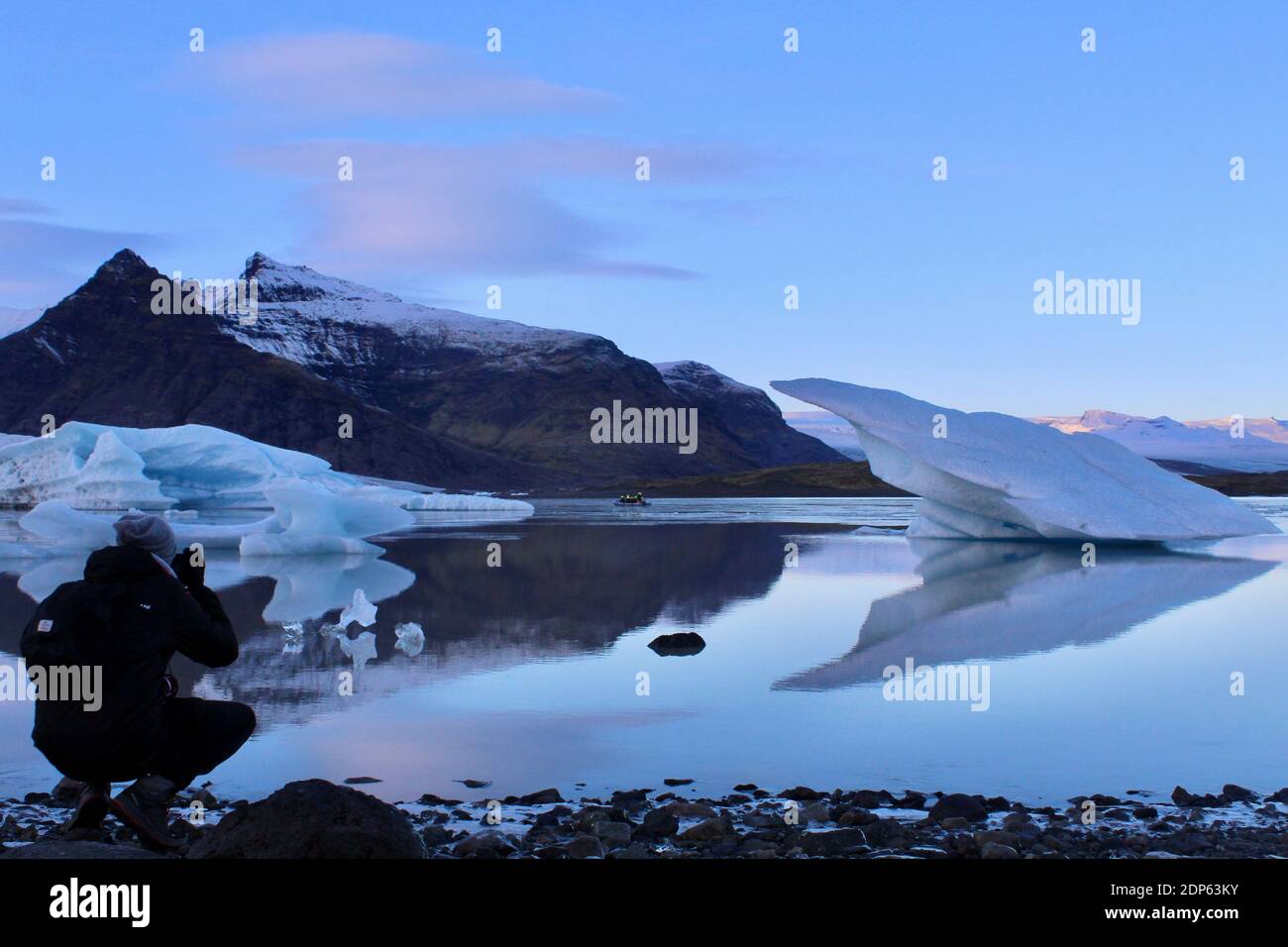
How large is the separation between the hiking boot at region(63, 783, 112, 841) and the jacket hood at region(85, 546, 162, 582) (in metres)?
0.76

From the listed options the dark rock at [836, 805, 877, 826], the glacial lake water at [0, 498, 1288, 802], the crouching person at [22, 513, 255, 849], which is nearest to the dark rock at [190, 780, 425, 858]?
the crouching person at [22, 513, 255, 849]

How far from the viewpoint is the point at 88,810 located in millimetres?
4637

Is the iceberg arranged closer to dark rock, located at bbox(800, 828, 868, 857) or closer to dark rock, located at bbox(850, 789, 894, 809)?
dark rock, located at bbox(850, 789, 894, 809)

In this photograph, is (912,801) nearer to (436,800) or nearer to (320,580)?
(436,800)

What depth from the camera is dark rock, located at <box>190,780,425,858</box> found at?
3.95 metres

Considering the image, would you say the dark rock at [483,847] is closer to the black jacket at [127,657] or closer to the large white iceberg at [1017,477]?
the black jacket at [127,657]

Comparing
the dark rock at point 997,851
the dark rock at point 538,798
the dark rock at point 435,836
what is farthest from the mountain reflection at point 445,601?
the dark rock at point 997,851

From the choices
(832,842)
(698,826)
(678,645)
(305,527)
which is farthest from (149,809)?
(305,527)

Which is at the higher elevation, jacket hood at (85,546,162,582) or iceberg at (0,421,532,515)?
iceberg at (0,421,532,515)

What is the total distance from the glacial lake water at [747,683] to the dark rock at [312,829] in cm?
177

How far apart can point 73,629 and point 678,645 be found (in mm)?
6878

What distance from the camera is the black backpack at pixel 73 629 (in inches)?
175
